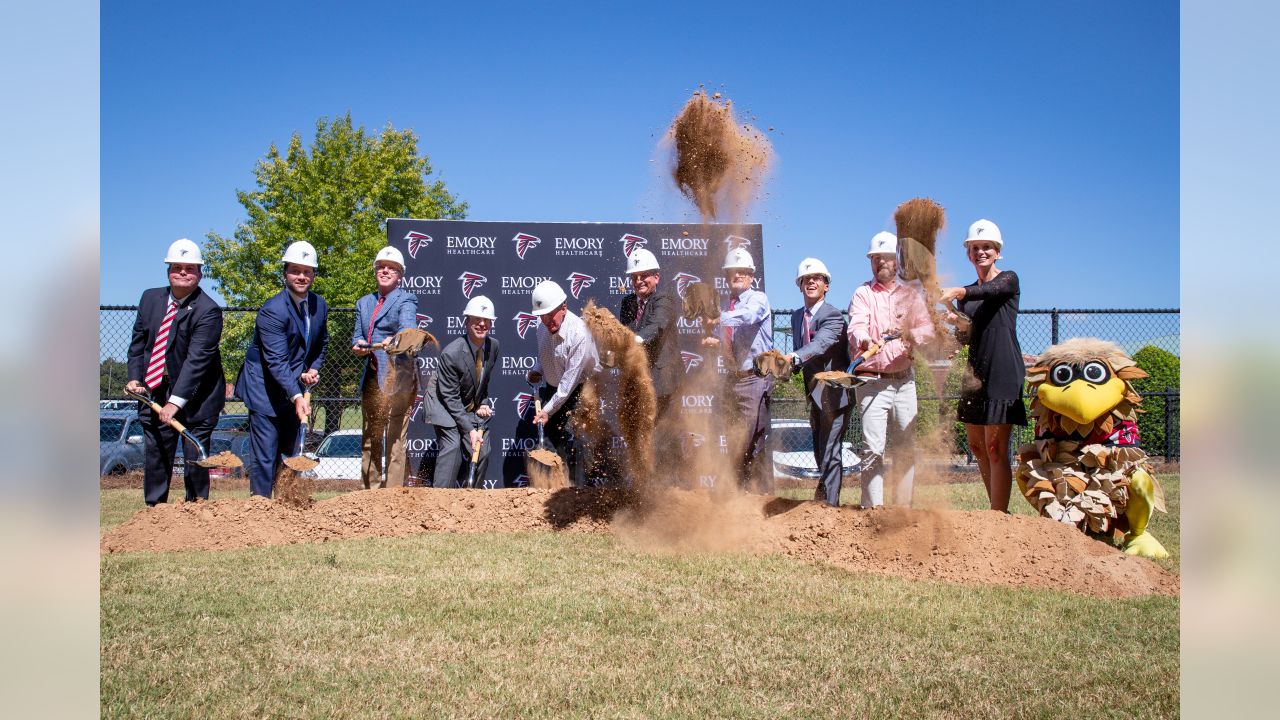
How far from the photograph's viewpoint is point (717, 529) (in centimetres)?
625

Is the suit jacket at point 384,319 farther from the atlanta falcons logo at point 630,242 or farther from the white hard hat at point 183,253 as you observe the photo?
the atlanta falcons logo at point 630,242

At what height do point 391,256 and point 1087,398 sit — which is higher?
point 391,256

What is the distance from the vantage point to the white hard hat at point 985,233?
6395 millimetres

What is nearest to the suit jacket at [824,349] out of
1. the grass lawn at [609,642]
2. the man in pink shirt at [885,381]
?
the man in pink shirt at [885,381]

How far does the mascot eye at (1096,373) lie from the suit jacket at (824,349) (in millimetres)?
1764

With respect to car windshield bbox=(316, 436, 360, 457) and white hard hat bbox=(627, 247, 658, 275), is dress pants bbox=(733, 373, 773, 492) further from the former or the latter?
car windshield bbox=(316, 436, 360, 457)

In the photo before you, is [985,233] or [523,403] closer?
[985,233]

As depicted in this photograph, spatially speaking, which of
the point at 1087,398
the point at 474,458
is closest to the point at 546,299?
the point at 474,458

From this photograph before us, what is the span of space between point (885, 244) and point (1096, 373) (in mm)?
1791

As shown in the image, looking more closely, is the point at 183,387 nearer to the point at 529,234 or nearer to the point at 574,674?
the point at 529,234

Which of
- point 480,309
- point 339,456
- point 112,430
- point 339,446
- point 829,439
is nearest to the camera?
point 829,439

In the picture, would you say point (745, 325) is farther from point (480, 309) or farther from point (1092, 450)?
point (1092, 450)

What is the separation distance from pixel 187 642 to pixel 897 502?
4746 mm
